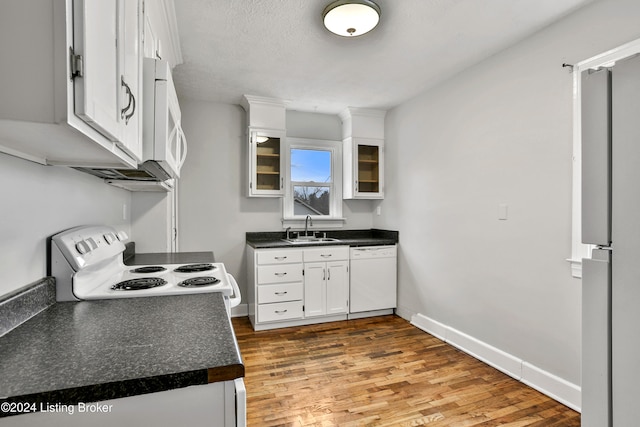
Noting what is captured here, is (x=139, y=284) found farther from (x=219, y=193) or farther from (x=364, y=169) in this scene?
(x=364, y=169)

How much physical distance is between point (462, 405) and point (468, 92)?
2357mm

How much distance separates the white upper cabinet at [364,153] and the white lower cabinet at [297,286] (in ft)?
2.65

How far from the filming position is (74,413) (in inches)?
25.2

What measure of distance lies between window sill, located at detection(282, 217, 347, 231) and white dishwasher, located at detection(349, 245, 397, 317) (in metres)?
0.61

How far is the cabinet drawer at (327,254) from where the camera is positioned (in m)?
3.47

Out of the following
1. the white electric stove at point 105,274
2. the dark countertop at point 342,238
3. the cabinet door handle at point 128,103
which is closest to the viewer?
the cabinet door handle at point 128,103

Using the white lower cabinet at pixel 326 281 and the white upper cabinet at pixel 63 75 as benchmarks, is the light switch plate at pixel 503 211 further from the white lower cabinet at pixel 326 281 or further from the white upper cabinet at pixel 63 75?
the white upper cabinet at pixel 63 75

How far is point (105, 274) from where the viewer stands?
161 cm

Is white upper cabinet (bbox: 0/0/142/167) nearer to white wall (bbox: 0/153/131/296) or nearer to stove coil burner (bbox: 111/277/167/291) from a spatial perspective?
white wall (bbox: 0/153/131/296)

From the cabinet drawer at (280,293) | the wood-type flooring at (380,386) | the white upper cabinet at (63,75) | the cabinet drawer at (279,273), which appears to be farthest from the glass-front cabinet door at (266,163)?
the white upper cabinet at (63,75)

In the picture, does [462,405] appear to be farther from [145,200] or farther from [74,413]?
[145,200]

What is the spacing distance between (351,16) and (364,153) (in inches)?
85.9

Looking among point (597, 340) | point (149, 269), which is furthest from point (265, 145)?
point (597, 340)

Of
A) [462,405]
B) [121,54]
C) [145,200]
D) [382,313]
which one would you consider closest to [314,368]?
[462,405]
